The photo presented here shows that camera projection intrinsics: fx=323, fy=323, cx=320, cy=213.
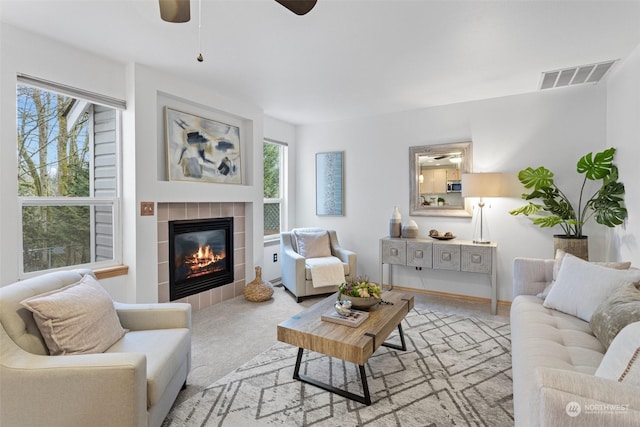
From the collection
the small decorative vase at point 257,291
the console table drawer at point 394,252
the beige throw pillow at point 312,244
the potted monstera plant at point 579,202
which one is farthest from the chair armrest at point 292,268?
the potted monstera plant at point 579,202

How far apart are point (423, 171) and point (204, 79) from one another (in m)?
2.84

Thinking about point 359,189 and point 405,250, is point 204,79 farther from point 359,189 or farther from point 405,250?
point 405,250

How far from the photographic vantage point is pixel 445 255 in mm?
3719

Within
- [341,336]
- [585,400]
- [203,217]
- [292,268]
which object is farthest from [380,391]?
[203,217]

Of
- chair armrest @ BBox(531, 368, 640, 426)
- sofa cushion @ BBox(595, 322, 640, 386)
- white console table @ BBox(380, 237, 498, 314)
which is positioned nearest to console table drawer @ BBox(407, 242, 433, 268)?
white console table @ BBox(380, 237, 498, 314)

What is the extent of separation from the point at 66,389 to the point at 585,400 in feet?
6.17

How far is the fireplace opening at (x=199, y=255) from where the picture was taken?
3.41m

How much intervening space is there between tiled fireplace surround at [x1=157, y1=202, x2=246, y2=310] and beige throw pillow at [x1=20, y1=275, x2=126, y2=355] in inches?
58.2

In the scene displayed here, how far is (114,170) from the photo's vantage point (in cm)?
299

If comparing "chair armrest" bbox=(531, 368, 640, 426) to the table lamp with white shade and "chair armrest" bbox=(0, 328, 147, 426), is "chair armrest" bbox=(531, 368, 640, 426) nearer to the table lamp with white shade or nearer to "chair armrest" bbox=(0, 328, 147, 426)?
"chair armrest" bbox=(0, 328, 147, 426)

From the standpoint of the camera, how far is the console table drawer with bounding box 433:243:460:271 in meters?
3.66

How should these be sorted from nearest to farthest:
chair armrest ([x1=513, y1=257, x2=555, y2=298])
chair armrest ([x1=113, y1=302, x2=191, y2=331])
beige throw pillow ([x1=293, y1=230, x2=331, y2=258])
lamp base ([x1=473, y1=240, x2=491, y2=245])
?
1. chair armrest ([x1=113, y1=302, x2=191, y2=331])
2. chair armrest ([x1=513, y1=257, x2=555, y2=298])
3. lamp base ([x1=473, y1=240, x2=491, y2=245])
4. beige throw pillow ([x1=293, y1=230, x2=331, y2=258])

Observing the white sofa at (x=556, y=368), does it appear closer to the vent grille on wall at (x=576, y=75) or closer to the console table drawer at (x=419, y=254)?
the console table drawer at (x=419, y=254)

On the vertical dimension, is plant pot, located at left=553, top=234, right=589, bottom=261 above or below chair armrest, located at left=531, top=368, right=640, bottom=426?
above
